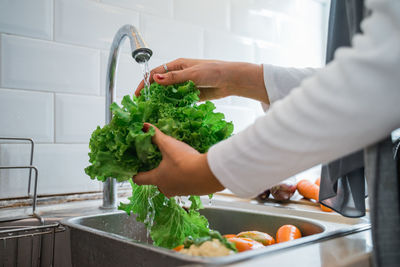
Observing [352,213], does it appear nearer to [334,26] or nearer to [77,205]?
[334,26]

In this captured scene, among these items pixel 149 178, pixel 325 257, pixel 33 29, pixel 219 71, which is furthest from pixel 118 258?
pixel 33 29

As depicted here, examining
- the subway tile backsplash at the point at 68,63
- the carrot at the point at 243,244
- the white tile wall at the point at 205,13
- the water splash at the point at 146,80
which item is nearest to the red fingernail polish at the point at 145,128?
the water splash at the point at 146,80

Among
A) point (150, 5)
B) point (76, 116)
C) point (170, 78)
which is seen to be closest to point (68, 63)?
point (76, 116)

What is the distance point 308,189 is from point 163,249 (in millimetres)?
857

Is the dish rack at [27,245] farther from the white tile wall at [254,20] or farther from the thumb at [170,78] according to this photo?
the white tile wall at [254,20]

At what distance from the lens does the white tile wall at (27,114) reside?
1.16 meters

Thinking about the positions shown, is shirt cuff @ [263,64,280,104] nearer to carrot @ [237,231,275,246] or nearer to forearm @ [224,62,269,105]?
forearm @ [224,62,269,105]

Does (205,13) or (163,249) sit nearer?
(163,249)

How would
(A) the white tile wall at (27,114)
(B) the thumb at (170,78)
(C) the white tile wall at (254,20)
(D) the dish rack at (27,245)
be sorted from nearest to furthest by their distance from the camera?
(B) the thumb at (170,78) < (D) the dish rack at (27,245) < (A) the white tile wall at (27,114) < (C) the white tile wall at (254,20)

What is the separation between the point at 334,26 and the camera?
2.65 feet

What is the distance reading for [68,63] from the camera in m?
1.29

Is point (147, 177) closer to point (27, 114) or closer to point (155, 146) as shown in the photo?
point (155, 146)

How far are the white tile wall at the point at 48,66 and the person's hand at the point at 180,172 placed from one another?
67cm

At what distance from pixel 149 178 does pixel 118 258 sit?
16 centimetres
